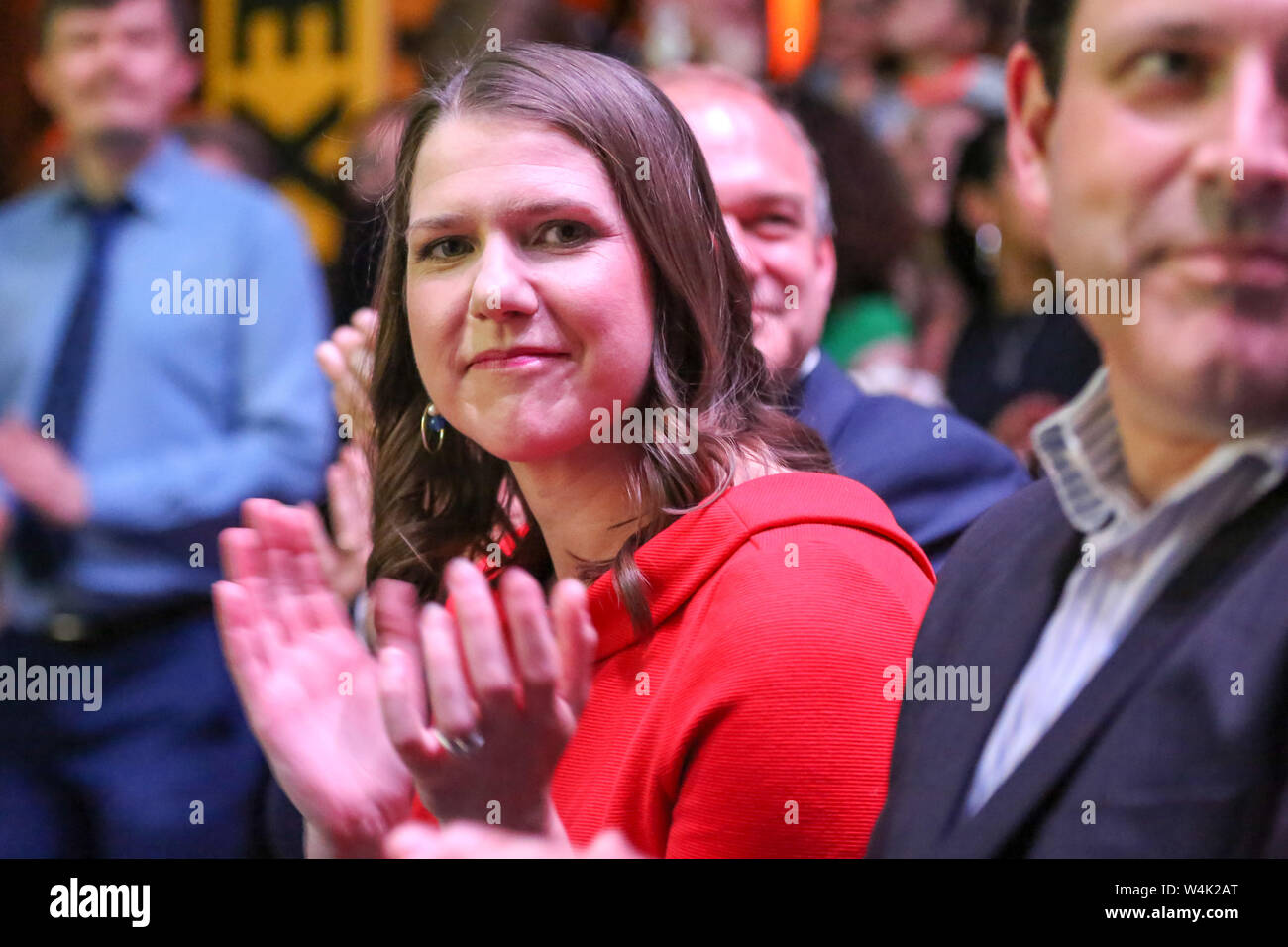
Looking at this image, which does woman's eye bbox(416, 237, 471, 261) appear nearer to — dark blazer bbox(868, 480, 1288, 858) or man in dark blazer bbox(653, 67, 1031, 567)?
man in dark blazer bbox(653, 67, 1031, 567)

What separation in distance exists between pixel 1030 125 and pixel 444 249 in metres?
0.47

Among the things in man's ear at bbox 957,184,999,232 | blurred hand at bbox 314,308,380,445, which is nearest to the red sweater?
blurred hand at bbox 314,308,380,445

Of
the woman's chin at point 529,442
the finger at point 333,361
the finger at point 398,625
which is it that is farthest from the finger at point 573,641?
the finger at point 333,361

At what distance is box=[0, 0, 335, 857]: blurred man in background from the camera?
75.4 inches

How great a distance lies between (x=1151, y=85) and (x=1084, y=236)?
0.10 meters

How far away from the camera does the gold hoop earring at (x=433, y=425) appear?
1.29 meters

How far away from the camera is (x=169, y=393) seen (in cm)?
209

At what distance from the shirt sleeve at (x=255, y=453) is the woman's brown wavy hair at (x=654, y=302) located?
782mm

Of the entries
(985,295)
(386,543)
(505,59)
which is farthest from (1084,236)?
(985,295)

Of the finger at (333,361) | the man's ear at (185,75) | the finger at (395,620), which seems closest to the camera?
the finger at (395,620)

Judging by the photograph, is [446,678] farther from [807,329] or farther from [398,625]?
[807,329]

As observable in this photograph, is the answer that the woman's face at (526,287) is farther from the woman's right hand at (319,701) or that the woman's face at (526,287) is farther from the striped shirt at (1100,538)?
the striped shirt at (1100,538)

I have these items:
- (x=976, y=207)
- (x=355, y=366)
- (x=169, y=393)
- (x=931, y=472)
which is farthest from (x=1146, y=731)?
(x=169, y=393)
